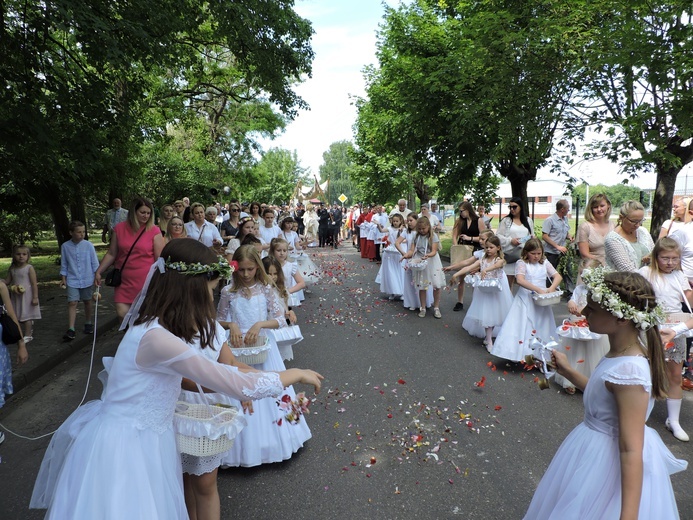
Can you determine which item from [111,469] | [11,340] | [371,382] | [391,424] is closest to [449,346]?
[371,382]

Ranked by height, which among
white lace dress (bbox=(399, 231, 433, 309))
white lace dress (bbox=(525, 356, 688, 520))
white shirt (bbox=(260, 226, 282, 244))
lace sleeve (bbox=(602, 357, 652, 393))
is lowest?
white lace dress (bbox=(399, 231, 433, 309))

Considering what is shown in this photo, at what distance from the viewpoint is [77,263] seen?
8.12 metres

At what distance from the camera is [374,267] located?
18.2m

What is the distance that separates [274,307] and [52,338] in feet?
17.8

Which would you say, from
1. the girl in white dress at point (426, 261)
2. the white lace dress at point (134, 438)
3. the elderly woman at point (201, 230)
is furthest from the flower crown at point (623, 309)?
the elderly woman at point (201, 230)

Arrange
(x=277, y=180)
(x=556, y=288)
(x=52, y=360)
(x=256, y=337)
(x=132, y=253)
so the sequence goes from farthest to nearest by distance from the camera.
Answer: (x=277, y=180)
(x=52, y=360)
(x=556, y=288)
(x=132, y=253)
(x=256, y=337)

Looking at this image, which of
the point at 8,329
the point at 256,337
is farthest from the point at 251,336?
the point at 8,329

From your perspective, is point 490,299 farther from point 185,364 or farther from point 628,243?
point 185,364

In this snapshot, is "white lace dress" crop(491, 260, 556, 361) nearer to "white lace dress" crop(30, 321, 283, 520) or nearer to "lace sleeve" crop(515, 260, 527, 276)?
"lace sleeve" crop(515, 260, 527, 276)

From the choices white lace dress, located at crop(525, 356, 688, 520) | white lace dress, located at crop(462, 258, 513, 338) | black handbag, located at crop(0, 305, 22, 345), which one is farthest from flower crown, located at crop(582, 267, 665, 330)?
white lace dress, located at crop(462, 258, 513, 338)

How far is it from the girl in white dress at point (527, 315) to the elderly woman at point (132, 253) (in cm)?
464

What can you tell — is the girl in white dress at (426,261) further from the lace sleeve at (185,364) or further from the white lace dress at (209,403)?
the lace sleeve at (185,364)

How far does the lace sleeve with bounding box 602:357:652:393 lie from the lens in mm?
2217

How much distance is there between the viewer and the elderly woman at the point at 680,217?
6.35m
